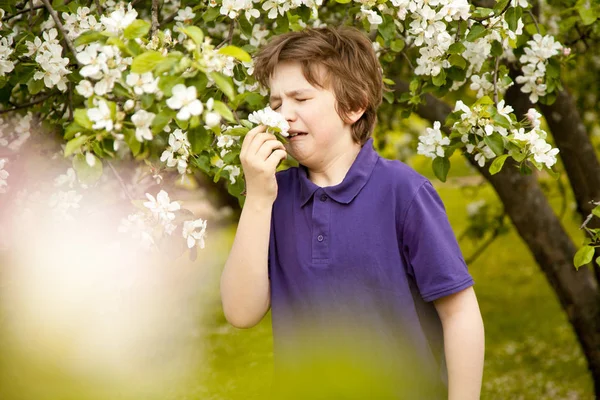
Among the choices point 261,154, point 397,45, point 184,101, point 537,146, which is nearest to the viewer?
point 184,101

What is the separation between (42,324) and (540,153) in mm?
1528

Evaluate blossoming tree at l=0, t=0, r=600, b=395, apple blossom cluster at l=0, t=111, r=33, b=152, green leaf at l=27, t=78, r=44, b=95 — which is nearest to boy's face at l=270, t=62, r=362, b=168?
blossoming tree at l=0, t=0, r=600, b=395

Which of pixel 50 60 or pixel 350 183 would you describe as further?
pixel 50 60

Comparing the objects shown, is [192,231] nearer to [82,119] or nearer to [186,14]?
[82,119]

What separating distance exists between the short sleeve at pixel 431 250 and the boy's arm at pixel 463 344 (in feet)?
0.21

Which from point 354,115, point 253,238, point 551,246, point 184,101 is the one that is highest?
point 184,101

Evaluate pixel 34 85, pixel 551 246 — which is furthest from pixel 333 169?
pixel 551 246

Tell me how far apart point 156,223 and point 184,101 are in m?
0.71

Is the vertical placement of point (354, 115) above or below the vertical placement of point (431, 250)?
above

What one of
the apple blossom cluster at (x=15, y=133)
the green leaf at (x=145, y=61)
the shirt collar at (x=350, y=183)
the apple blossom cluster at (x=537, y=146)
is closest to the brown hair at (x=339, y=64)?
the shirt collar at (x=350, y=183)

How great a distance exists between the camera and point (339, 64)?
2.13 m

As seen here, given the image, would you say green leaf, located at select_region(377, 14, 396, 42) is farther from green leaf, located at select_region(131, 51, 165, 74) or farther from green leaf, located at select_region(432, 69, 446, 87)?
green leaf, located at select_region(131, 51, 165, 74)

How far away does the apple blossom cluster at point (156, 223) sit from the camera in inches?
81.9

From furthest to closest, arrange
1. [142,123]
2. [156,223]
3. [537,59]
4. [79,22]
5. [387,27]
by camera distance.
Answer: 1. [537,59]
2. [387,27]
3. [79,22]
4. [156,223]
5. [142,123]
